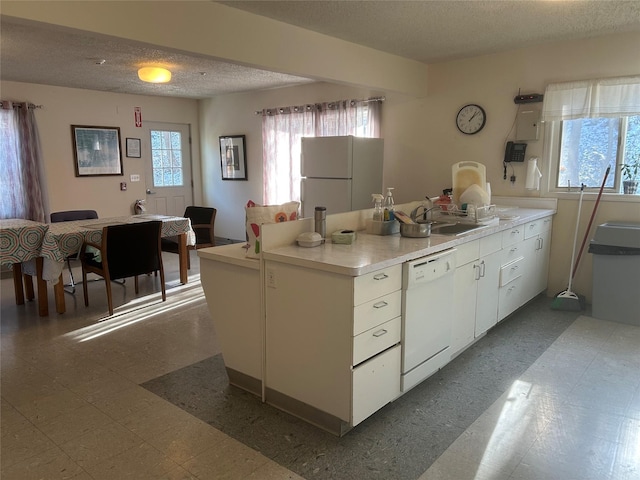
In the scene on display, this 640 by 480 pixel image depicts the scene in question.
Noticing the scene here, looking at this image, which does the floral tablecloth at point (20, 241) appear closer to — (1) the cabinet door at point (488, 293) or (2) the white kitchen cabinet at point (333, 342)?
(2) the white kitchen cabinet at point (333, 342)

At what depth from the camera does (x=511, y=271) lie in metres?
3.67

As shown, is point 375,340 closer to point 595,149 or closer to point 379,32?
point 379,32

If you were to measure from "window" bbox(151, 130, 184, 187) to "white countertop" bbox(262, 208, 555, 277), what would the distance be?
17.5ft

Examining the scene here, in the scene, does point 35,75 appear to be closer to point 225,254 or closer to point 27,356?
point 27,356

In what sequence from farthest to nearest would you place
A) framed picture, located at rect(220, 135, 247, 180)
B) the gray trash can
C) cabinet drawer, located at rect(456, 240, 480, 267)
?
1. framed picture, located at rect(220, 135, 247, 180)
2. the gray trash can
3. cabinet drawer, located at rect(456, 240, 480, 267)

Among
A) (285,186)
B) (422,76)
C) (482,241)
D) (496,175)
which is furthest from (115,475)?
(285,186)

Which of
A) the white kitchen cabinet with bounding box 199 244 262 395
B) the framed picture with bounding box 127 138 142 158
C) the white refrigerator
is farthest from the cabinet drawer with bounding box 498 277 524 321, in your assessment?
the framed picture with bounding box 127 138 142 158

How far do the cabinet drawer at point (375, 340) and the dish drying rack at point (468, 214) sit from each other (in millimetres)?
1484

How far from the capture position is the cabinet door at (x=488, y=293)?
10.6 feet

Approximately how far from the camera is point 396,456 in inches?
83.0

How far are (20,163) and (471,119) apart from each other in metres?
5.41

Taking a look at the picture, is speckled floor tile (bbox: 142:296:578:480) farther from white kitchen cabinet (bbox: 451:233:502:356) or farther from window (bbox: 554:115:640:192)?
window (bbox: 554:115:640:192)

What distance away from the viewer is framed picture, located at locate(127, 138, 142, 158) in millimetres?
6957

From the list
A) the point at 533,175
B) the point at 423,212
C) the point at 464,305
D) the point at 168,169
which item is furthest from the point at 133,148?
the point at 464,305
